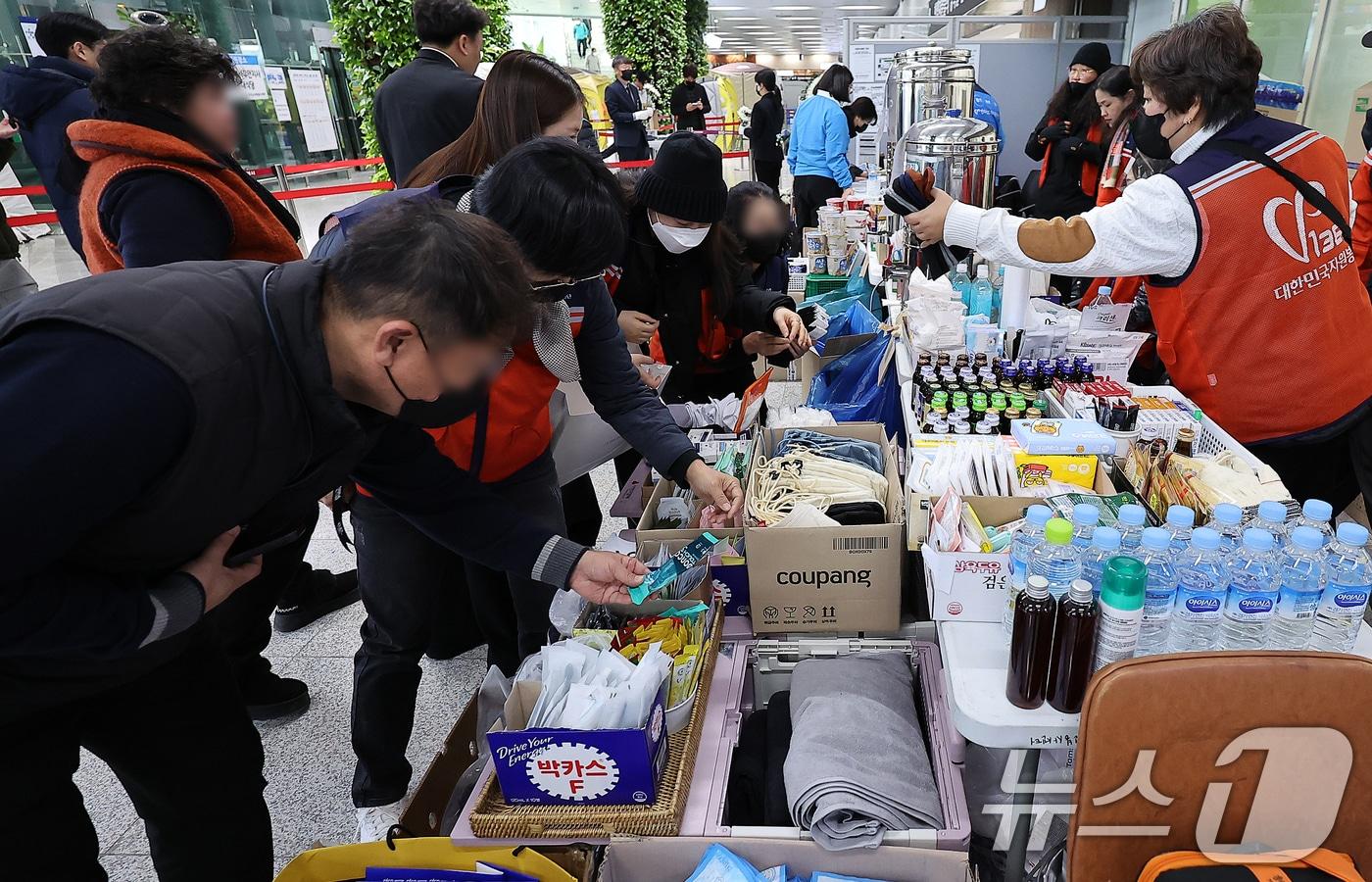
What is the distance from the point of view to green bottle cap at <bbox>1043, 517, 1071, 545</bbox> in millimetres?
1171

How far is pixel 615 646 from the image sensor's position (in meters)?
1.61

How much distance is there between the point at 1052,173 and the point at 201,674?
19.4 feet

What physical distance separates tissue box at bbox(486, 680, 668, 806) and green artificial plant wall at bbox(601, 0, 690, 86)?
12156 mm

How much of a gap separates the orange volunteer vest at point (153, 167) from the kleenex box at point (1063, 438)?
5.85ft

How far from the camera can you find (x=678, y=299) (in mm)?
2623

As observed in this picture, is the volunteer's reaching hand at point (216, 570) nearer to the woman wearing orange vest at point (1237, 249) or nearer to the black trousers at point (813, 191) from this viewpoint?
the woman wearing orange vest at point (1237, 249)

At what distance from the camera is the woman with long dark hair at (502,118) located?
6.77 ft

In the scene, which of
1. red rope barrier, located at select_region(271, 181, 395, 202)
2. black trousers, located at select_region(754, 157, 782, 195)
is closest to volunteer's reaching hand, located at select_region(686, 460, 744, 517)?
red rope barrier, located at select_region(271, 181, 395, 202)

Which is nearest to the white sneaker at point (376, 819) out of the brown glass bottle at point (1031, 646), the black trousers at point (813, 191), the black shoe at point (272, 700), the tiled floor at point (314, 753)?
the tiled floor at point (314, 753)

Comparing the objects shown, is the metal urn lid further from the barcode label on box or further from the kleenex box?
the barcode label on box

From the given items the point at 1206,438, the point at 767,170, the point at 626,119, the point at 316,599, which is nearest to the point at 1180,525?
the point at 1206,438

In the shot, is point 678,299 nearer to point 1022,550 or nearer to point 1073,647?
point 1022,550

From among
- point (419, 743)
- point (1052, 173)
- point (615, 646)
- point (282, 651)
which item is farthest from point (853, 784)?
point (1052, 173)

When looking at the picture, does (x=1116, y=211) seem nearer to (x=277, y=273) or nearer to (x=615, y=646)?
(x=615, y=646)
